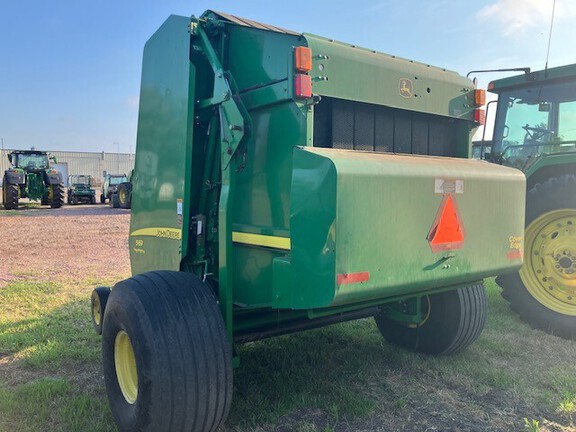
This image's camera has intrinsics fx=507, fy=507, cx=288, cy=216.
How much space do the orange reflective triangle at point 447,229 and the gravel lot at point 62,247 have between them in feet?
18.4

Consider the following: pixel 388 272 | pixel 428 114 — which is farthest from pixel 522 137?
pixel 388 272

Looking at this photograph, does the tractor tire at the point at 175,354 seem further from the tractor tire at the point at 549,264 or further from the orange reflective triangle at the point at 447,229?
the tractor tire at the point at 549,264

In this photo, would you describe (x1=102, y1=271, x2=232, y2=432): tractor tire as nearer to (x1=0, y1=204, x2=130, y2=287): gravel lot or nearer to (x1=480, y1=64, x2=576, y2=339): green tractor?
(x1=480, y1=64, x2=576, y2=339): green tractor

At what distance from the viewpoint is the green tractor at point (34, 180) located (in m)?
19.2

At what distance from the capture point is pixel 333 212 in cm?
222

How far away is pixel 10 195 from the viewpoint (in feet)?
61.6

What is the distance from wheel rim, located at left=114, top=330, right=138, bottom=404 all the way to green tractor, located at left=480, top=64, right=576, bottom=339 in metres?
3.64

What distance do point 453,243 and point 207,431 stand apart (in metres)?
1.59

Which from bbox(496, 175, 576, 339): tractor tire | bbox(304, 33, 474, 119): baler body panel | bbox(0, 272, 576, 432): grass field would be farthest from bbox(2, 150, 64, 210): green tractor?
bbox(304, 33, 474, 119): baler body panel

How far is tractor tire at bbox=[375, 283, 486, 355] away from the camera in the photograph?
3840 mm

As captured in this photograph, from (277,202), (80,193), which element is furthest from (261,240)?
(80,193)

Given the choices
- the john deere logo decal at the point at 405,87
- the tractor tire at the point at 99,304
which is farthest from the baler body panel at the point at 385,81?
the tractor tire at the point at 99,304

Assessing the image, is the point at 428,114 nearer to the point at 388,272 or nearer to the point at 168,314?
the point at 388,272

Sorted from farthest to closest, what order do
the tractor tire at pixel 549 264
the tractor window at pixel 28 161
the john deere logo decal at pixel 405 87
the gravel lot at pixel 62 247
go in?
the tractor window at pixel 28 161 < the gravel lot at pixel 62 247 < the tractor tire at pixel 549 264 < the john deere logo decal at pixel 405 87
